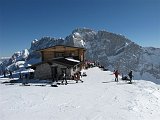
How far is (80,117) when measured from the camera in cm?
2009

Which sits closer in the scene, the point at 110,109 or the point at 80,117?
the point at 80,117

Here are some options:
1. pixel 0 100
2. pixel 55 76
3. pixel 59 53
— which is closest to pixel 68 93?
pixel 0 100

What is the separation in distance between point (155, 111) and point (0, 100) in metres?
15.6

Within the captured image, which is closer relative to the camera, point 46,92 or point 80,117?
point 80,117

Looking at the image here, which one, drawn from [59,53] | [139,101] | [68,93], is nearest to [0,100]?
[68,93]

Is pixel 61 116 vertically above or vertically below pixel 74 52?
below

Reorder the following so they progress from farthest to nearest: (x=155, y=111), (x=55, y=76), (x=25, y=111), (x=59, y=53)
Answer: (x=59, y=53)
(x=55, y=76)
(x=155, y=111)
(x=25, y=111)

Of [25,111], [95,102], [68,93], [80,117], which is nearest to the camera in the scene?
[80,117]

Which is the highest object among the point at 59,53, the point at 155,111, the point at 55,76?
the point at 59,53

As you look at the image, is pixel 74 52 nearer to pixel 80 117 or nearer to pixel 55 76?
pixel 55 76

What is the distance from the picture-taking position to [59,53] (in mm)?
57500

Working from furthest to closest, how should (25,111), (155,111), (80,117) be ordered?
(155,111)
(25,111)
(80,117)

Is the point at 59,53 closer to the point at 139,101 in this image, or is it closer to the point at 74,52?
the point at 74,52

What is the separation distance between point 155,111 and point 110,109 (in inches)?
176
